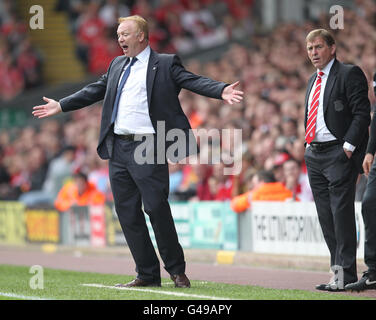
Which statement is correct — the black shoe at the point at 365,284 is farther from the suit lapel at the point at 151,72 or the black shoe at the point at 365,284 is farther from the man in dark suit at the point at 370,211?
the suit lapel at the point at 151,72

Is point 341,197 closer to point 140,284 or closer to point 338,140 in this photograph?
point 338,140

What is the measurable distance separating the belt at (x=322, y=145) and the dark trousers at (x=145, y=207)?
1402mm

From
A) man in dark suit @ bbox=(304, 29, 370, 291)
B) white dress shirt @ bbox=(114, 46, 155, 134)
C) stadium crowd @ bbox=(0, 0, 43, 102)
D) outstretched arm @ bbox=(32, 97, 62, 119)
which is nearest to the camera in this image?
man in dark suit @ bbox=(304, 29, 370, 291)

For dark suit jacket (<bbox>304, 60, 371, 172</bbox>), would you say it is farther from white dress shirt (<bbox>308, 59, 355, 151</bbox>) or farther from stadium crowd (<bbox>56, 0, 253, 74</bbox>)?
stadium crowd (<bbox>56, 0, 253, 74</bbox>)

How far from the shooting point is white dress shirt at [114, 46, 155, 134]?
9234 millimetres

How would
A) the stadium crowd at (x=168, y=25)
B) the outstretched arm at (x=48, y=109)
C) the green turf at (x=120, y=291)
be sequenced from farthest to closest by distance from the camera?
the stadium crowd at (x=168, y=25), the outstretched arm at (x=48, y=109), the green turf at (x=120, y=291)

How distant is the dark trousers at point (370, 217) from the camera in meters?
9.15

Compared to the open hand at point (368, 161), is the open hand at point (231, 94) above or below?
above

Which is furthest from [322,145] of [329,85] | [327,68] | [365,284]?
[365,284]

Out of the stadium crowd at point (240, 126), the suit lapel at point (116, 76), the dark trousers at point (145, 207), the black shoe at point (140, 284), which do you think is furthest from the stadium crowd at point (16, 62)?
the black shoe at point (140, 284)

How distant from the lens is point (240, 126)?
16.8 m

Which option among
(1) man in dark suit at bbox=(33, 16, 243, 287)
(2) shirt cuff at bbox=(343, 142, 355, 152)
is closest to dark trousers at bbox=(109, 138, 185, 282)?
(1) man in dark suit at bbox=(33, 16, 243, 287)
